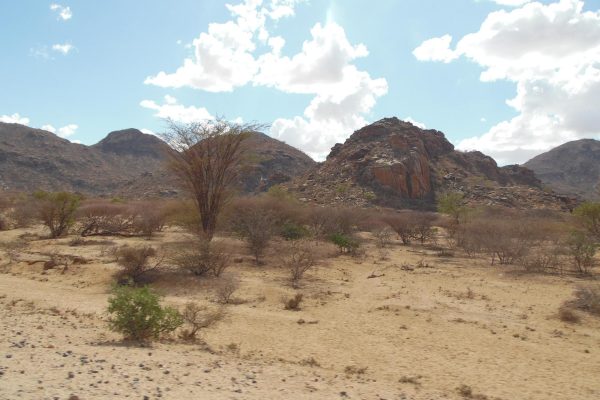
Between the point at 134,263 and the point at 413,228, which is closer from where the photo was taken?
the point at 134,263

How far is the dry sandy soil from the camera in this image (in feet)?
21.8

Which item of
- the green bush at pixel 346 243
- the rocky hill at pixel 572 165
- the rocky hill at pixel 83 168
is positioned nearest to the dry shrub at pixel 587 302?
the green bush at pixel 346 243

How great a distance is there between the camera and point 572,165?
420 ft

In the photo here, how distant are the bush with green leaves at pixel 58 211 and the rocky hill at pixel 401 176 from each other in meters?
31.3

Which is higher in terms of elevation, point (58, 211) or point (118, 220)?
point (58, 211)

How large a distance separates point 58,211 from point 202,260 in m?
15.8

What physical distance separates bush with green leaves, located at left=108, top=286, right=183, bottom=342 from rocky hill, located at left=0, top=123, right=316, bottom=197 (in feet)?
190

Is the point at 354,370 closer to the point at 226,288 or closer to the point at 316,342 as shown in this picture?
the point at 316,342

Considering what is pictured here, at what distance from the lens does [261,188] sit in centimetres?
7531

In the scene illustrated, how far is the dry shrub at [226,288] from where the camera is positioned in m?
14.5

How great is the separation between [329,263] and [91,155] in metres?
99.5

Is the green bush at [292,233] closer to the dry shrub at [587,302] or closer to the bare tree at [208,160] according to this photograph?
the bare tree at [208,160]

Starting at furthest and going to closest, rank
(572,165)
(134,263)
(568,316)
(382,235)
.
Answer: (572,165) → (382,235) → (134,263) → (568,316)

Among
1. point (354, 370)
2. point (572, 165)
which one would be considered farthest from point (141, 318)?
point (572, 165)
